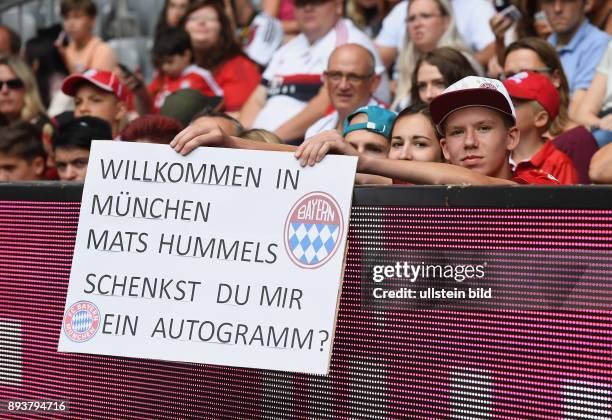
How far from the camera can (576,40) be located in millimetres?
7492

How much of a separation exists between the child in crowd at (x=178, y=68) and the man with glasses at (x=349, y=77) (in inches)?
77.4

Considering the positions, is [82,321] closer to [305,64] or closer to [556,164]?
[556,164]

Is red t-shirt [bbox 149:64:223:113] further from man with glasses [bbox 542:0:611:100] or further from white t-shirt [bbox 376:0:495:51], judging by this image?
man with glasses [bbox 542:0:611:100]

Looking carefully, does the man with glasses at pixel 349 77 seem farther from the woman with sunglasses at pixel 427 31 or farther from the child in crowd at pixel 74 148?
the child in crowd at pixel 74 148

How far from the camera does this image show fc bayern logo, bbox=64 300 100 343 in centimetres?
392

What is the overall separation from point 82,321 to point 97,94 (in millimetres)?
4214

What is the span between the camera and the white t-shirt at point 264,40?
9.87 meters

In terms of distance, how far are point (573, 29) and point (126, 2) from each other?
18.4ft

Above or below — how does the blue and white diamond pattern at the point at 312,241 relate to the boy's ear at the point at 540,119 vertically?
below

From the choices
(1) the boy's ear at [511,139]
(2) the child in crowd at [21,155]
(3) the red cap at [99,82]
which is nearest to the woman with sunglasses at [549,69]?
(1) the boy's ear at [511,139]

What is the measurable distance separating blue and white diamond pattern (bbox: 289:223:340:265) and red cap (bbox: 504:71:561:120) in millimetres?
2658

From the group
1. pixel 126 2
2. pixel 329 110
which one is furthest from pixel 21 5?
pixel 329 110

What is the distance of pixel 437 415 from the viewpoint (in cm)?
344

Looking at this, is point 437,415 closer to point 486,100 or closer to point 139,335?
point 139,335
